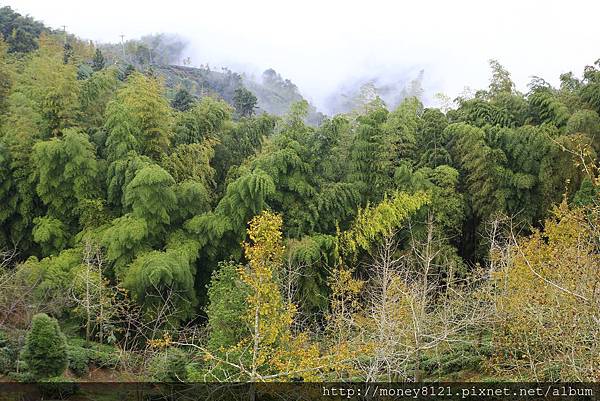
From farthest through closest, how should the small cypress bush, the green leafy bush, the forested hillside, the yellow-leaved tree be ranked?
the forested hillside
the small cypress bush
the green leafy bush
the yellow-leaved tree

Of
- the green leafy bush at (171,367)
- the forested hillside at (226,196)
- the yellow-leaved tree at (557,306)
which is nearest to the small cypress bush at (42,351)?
the forested hillside at (226,196)

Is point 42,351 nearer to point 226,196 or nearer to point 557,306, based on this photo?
point 226,196

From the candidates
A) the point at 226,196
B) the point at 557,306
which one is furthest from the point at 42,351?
the point at 557,306

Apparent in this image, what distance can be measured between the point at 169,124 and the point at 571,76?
32.5ft

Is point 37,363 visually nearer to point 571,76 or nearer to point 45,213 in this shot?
point 45,213

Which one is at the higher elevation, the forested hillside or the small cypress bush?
the forested hillside

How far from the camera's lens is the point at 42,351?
316 inches

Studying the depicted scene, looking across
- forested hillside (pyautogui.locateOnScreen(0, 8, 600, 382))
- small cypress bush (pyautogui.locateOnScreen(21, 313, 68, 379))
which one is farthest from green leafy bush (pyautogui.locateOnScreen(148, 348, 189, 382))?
small cypress bush (pyautogui.locateOnScreen(21, 313, 68, 379))

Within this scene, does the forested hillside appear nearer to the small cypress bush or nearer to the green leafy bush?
the small cypress bush

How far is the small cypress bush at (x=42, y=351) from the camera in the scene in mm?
8000

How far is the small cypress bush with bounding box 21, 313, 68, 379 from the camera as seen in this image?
8.00 meters

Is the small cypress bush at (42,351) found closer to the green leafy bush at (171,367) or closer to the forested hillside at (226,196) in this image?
the forested hillside at (226,196)

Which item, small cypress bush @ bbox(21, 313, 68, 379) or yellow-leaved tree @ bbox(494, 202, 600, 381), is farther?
small cypress bush @ bbox(21, 313, 68, 379)

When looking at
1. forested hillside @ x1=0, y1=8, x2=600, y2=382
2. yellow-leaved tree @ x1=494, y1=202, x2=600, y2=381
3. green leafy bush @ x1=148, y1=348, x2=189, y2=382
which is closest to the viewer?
yellow-leaved tree @ x1=494, y1=202, x2=600, y2=381
